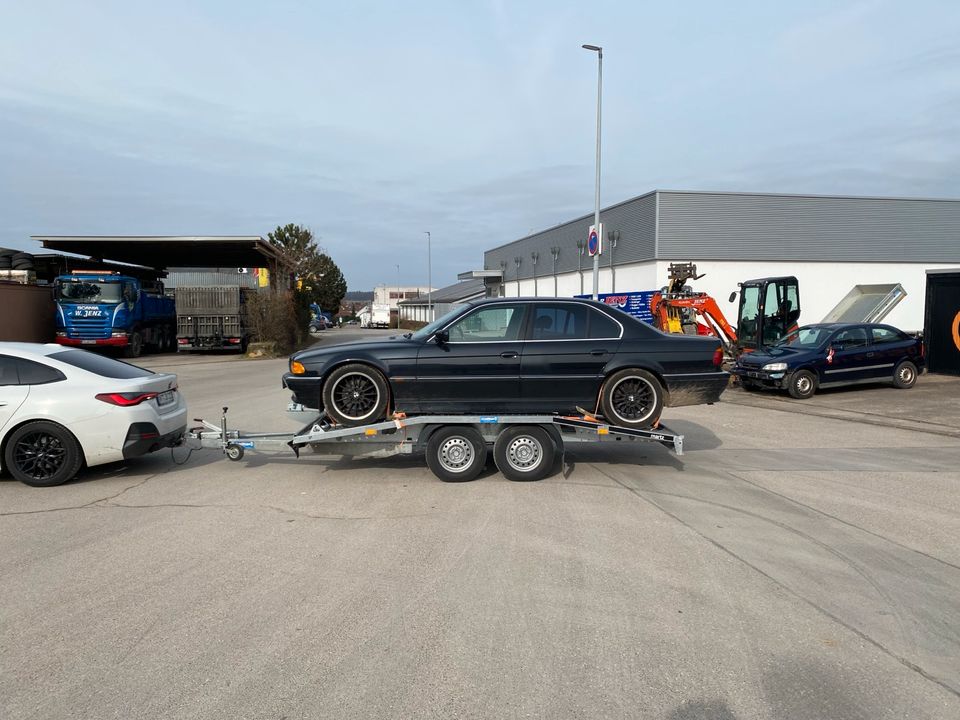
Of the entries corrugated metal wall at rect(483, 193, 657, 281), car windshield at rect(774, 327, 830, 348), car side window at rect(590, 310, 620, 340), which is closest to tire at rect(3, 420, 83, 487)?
car side window at rect(590, 310, 620, 340)

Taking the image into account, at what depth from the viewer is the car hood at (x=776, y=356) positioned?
15.5 m

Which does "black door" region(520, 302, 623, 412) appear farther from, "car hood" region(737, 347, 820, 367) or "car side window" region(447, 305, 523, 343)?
"car hood" region(737, 347, 820, 367)

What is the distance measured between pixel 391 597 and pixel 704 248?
29.0 meters

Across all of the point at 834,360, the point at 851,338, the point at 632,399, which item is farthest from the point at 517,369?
the point at 851,338

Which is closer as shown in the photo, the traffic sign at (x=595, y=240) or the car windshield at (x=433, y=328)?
the car windshield at (x=433, y=328)

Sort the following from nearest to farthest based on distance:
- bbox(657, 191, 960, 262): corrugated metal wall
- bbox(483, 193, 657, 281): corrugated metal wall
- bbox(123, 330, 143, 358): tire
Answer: bbox(123, 330, 143, 358): tire, bbox(657, 191, 960, 262): corrugated metal wall, bbox(483, 193, 657, 281): corrugated metal wall

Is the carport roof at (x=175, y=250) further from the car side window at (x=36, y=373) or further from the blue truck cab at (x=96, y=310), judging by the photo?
the car side window at (x=36, y=373)

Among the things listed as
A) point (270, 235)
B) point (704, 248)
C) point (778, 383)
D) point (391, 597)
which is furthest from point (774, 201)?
point (270, 235)

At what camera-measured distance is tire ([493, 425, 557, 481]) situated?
7426 mm

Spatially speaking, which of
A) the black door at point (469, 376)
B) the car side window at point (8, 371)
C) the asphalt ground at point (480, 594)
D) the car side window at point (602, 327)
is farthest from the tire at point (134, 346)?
the car side window at point (602, 327)

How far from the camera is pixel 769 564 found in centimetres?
511

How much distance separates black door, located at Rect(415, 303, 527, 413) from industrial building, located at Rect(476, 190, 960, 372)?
24.2m

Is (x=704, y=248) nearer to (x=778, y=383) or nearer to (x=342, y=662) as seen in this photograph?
(x=778, y=383)

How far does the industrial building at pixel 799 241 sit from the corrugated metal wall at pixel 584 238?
0.31ft
